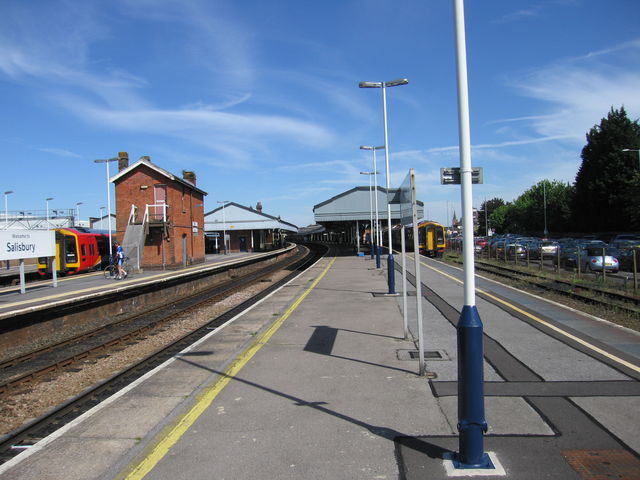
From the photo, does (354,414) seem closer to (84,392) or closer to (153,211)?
(84,392)

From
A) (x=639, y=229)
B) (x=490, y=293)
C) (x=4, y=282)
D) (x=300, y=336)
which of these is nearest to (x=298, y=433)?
(x=300, y=336)

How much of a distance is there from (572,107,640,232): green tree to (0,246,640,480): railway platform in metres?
49.5

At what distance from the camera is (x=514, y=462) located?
149 inches

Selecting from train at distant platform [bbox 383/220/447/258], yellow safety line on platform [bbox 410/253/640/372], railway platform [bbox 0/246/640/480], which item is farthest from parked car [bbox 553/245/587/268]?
railway platform [bbox 0/246/640/480]

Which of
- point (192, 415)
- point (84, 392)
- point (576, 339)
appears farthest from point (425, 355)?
point (84, 392)

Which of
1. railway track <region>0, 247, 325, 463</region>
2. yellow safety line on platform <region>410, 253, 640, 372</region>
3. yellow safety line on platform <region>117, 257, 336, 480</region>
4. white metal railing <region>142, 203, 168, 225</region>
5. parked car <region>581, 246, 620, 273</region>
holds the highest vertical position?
white metal railing <region>142, 203, 168, 225</region>

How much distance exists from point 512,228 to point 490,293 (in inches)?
3234

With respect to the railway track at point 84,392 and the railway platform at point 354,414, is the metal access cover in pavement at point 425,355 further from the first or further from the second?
the railway track at point 84,392

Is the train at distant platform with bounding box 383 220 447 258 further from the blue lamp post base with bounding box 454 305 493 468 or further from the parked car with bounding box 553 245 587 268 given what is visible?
the blue lamp post base with bounding box 454 305 493 468

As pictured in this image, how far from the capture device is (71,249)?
29.9m

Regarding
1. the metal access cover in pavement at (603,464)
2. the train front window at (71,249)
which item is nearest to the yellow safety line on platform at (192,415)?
the metal access cover in pavement at (603,464)

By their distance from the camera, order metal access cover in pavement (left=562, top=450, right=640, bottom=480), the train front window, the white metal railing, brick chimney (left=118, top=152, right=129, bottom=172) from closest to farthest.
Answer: metal access cover in pavement (left=562, top=450, right=640, bottom=480) < the train front window < the white metal railing < brick chimney (left=118, top=152, right=129, bottom=172)

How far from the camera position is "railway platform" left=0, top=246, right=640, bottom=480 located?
3.84 meters

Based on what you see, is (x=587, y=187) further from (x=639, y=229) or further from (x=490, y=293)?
(x=490, y=293)
